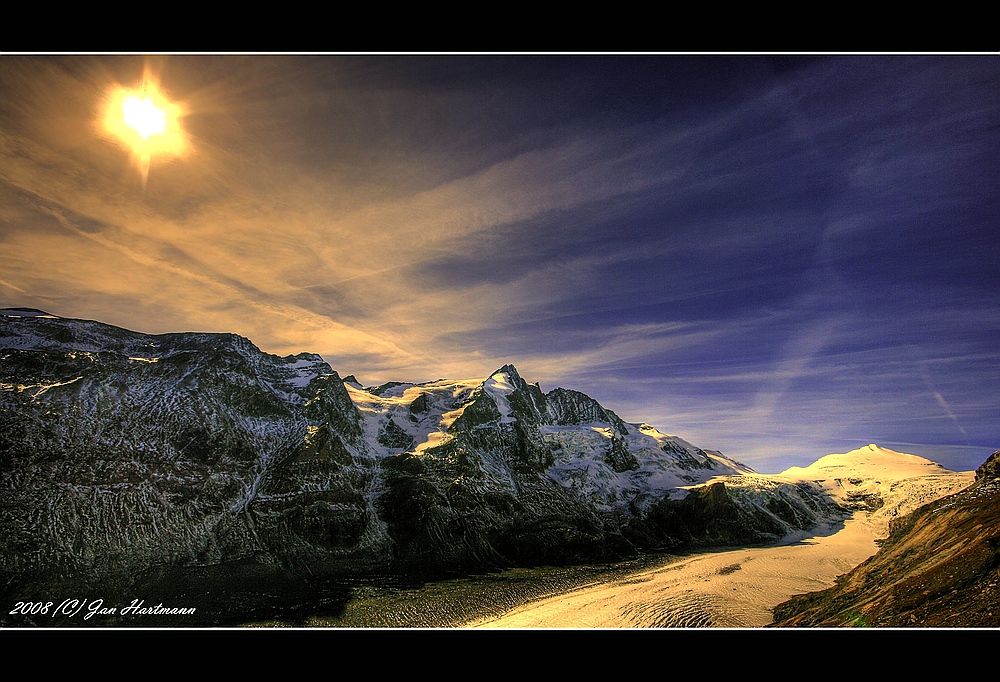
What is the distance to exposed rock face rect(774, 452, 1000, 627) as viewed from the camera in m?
19.8

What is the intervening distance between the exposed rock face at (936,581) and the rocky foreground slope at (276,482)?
42.9 meters

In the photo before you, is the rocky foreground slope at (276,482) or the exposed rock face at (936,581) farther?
the rocky foreground slope at (276,482)

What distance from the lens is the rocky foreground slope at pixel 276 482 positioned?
40.5m

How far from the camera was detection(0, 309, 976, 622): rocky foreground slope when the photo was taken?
40500 mm

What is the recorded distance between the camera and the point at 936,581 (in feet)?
71.6

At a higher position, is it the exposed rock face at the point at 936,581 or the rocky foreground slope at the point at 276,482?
the rocky foreground slope at the point at 276,482

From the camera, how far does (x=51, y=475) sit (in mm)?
40875

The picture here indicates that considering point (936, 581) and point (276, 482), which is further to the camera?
point (276, 482)

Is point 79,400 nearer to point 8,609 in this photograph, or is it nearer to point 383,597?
point 8,609

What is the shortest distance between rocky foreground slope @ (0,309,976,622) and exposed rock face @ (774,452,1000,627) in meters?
42.9

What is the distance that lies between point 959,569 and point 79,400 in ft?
249

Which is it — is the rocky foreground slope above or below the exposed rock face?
above

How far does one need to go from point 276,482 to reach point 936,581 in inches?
2601

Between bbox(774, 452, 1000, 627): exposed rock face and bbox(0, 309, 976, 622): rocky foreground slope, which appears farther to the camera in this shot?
bbox(0, 309, 976, 622): rocky foreground slope
